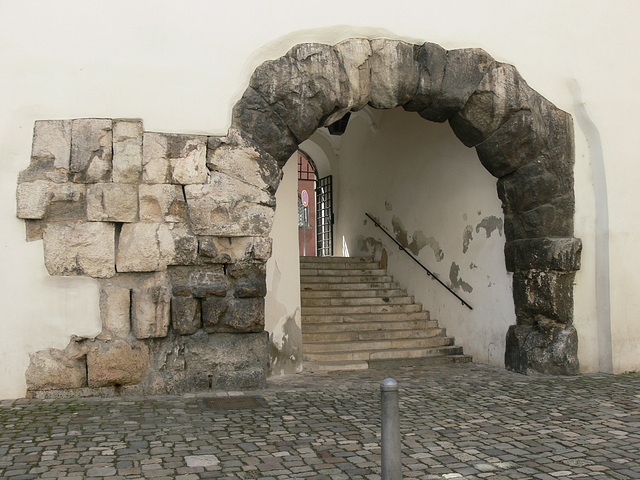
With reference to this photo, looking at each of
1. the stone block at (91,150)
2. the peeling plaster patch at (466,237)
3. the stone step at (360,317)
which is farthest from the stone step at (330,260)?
the stone block at (91,150)

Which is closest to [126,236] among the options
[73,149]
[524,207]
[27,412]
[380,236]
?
[73,149]

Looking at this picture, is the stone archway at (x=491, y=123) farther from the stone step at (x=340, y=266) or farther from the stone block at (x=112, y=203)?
the stone step at (x=340, y=266)

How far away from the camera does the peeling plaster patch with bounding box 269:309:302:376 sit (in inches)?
261

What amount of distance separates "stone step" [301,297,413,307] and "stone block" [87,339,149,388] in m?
3.32

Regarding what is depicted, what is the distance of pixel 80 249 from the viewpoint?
5316 mm

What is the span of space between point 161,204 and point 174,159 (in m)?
0.41

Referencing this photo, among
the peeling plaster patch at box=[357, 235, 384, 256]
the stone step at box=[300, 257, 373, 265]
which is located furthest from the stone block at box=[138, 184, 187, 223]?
the peeling plaster patch at box=[357, 235, 384, 256]

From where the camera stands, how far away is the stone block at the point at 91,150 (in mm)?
5367

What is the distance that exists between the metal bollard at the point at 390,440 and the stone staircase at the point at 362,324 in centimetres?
409

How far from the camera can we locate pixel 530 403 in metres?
5.23

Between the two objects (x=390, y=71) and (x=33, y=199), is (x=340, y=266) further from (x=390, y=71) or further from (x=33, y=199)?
(x=33, y=199)

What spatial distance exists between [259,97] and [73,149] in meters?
1.63

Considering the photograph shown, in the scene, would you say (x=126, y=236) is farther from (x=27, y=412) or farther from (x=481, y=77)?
(x=481, y=77)

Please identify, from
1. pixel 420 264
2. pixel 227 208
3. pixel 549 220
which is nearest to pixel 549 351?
pixel 549 220
